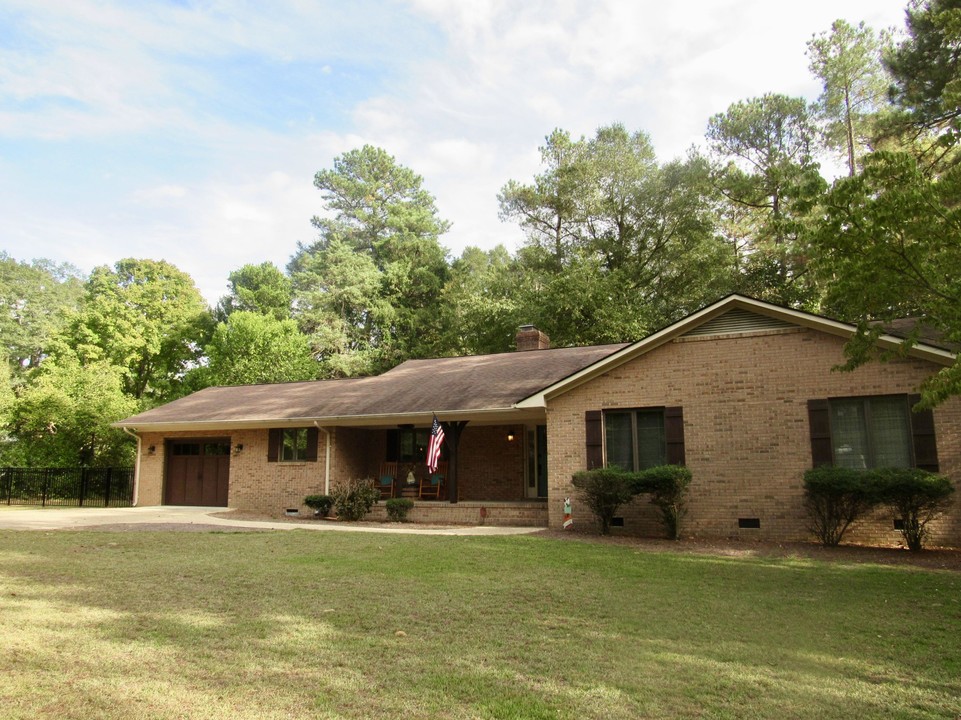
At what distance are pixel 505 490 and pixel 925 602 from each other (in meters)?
12.0

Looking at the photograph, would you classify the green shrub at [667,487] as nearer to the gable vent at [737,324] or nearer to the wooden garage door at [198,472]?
the gable vent at [737,324]

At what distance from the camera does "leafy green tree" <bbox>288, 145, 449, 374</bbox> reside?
38.7 m

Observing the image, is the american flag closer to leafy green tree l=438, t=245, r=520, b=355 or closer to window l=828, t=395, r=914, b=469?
window l=828, t=395, r=914, b=469

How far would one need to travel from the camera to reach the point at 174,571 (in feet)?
27.2

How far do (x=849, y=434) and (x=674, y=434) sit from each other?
123 inches

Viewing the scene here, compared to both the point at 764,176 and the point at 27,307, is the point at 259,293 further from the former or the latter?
the point at 764,176

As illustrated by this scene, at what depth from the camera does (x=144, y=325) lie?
1448 inches

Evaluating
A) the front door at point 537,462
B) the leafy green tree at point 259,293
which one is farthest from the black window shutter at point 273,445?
the leafy green tree at point 259,293

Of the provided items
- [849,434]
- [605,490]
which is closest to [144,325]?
[605,490]

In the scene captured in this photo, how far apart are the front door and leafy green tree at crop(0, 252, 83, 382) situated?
116ft

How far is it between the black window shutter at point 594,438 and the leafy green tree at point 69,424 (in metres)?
21.7

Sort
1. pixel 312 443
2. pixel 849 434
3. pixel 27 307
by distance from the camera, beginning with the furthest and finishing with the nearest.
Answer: pixel 27 307, pixel 312 443, pixel 849 434

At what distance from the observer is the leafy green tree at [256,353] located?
1326 inches

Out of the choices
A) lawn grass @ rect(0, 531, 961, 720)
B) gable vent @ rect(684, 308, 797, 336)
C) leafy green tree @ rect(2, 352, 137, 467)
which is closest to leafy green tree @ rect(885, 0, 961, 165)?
gable vent @ rect(684, 308, 797, 336)
